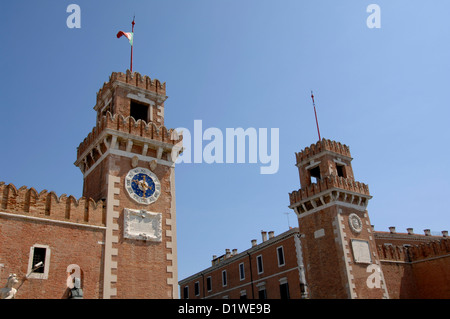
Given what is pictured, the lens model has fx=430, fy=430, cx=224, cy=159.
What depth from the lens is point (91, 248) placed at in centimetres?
A: 1823

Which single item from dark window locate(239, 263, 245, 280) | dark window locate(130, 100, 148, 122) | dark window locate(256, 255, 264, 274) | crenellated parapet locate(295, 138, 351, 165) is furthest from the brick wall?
dark window locate(239, 263, 245, 280)

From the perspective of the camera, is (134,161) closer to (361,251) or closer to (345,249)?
(345,249)

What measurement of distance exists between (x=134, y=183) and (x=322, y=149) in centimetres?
1711

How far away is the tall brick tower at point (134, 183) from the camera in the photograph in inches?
739

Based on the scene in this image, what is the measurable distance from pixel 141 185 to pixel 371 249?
1831 cm

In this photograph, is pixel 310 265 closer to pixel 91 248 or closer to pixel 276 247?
pixel 276 247

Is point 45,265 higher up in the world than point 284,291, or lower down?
lower down

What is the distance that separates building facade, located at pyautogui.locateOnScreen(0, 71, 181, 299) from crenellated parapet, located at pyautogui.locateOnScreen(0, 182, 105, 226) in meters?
0.04

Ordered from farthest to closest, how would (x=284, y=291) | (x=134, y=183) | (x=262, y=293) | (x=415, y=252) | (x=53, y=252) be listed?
(x=262, y=293) → (x=284, y=291) → (x=415, y=252) → (x=134, y=183) → (x=53, y=252)

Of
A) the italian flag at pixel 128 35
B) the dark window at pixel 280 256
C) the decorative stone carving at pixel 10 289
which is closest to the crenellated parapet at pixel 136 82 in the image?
the italian flag at pixel 128 35

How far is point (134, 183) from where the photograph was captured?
67.7ft

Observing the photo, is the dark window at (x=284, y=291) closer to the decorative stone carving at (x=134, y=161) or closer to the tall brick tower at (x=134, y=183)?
the tall brick tower at (x=134, y=183)

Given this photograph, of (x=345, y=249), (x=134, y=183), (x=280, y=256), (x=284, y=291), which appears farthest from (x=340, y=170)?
(x=134, y=183)

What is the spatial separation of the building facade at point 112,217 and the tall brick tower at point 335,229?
1307 cm
